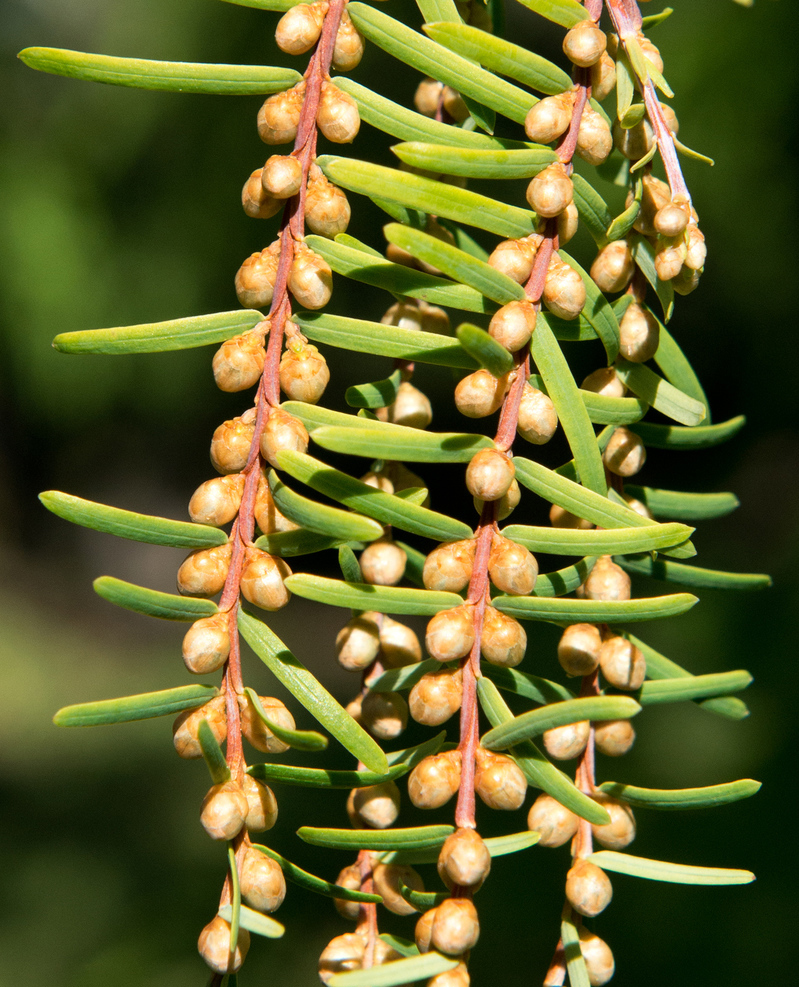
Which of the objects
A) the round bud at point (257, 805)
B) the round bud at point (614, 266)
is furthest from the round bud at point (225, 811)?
the round bud at point (614, 266)

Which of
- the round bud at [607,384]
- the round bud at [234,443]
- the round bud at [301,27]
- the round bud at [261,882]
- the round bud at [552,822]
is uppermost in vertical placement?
the round bud at [301,27]

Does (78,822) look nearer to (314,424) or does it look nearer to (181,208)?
(181,208)

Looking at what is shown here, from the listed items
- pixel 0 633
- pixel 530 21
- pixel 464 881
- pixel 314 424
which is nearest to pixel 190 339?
pixel 314 424

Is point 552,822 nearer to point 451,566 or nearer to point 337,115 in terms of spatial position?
point 451,566

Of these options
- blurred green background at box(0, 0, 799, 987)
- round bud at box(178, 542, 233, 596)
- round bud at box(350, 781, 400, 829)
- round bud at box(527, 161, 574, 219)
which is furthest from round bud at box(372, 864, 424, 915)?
blurred green background at box(0, 0, 799, 987)

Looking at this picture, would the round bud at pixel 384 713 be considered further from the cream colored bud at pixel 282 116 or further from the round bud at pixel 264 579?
the cream colored bud at pixel 282 116
